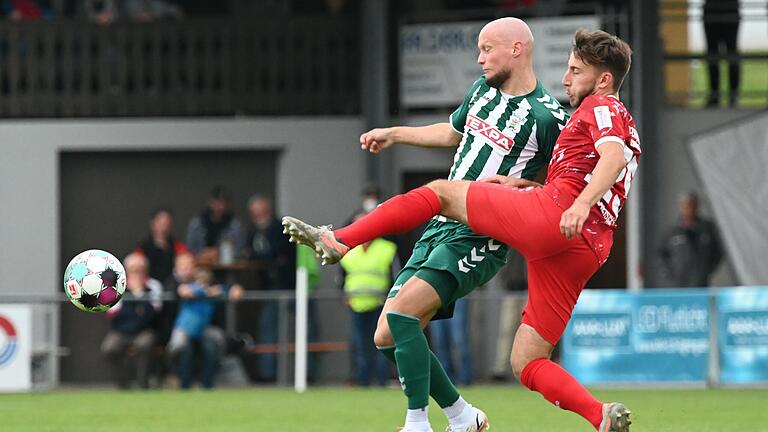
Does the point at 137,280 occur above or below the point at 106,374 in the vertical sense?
above

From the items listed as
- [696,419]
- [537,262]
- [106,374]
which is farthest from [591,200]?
[106,374]

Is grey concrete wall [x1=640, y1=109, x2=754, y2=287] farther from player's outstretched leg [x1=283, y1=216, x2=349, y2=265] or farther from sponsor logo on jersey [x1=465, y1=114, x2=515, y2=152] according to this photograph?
player's outstretched leg [x1=283, y1=216, x2=349, y2=265]

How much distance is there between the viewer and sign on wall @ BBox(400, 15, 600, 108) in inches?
827

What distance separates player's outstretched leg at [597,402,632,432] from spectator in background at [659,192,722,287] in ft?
39.4

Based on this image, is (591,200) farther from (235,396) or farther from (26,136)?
(26,136)

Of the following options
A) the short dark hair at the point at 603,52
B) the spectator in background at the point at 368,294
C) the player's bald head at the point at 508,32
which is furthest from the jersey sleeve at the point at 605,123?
the spectator in background at the point at 368,294

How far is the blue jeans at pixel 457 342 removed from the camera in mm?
18141

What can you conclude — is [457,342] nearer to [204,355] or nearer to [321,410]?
[204,355]

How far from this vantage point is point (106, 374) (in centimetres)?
2062

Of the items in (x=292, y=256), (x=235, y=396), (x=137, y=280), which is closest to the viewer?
(x=235, y=396)

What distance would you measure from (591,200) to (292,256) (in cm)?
1237

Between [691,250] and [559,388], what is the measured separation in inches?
469

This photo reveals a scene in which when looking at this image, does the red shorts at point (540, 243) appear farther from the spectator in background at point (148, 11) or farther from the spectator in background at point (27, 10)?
the spectator in background at point (27, 10)

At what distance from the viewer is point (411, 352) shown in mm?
8578
